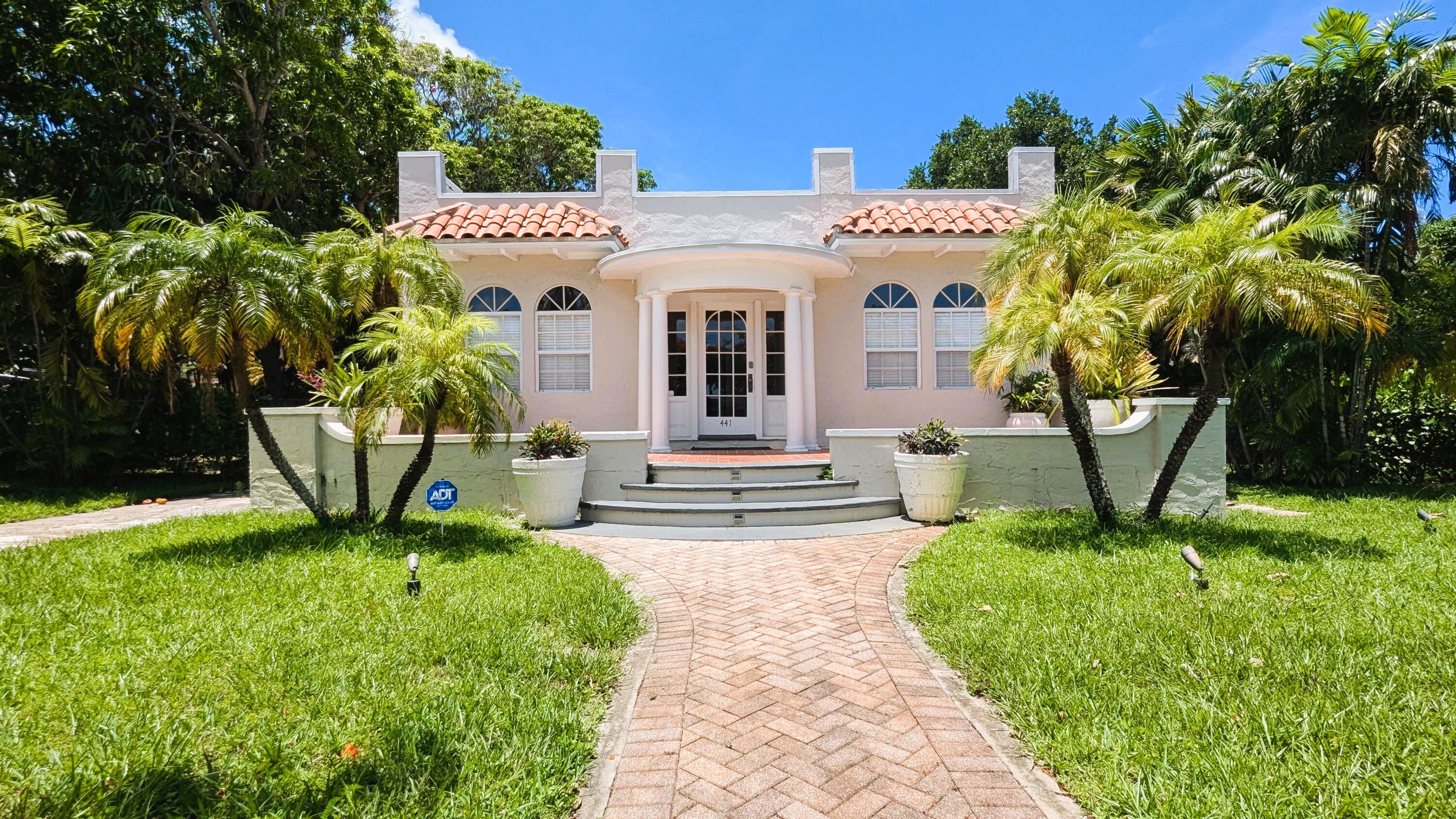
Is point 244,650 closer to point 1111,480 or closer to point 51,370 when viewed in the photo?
point 1111,480

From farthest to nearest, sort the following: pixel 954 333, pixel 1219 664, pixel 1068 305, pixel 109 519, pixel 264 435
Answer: pixel 954 333 → pixel 109 519 → pixel 264 435 → pixel 1068 305 → pixel 1219 664

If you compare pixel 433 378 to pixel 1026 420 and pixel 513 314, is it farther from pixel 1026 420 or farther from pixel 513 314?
pixel 1026 420

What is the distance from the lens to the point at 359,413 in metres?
7.09

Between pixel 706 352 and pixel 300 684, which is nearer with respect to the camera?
pixel 300 684

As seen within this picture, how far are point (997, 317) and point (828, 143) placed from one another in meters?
7.33

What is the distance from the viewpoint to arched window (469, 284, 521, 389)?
12.9 m

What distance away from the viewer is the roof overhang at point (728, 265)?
36.8 ft

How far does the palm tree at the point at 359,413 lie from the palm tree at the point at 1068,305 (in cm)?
629

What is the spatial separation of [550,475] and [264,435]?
3122mm

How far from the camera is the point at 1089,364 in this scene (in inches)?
275

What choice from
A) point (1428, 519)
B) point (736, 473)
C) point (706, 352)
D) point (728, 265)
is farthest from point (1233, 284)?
point (706, 352)

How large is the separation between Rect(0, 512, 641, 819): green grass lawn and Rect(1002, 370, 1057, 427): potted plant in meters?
8.01

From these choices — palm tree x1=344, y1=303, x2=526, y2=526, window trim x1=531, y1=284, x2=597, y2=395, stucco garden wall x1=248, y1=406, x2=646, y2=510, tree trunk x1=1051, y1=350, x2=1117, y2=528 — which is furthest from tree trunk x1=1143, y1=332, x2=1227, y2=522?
window trim x1=531, y1=284, x2=597, y2=395

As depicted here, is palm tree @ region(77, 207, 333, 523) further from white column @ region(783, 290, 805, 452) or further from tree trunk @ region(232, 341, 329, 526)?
white column @ region(783, 290, 805, 452)
